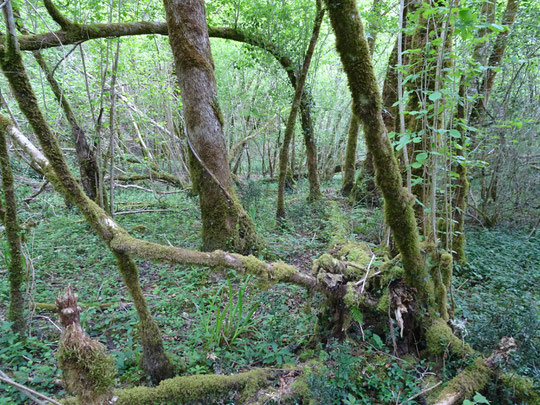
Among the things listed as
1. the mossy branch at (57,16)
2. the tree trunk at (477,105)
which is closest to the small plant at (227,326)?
the tree trunk at (477,105)

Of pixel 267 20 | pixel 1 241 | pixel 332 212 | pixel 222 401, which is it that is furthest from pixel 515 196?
pixel 1 241

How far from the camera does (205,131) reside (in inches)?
167

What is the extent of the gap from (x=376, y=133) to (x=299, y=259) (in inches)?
126

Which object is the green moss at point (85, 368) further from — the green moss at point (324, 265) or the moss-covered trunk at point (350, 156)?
the moss-covered trunk at point (350, 156)

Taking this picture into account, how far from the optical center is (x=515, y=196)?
6.18 meters

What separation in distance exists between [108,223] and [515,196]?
7834 millimetres

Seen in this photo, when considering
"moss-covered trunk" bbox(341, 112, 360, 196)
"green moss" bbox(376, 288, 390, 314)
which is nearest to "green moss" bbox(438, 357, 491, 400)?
"green moss" bbox(376, 288, 390, 314)

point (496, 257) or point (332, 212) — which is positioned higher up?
point (332, 212)

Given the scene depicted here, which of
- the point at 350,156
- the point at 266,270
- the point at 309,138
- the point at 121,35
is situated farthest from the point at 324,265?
the point at 350,156

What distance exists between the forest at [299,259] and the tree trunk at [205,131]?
3 centimetres

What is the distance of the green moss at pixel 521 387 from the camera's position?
1818 millimetres

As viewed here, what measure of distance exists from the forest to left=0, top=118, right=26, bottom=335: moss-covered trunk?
0.06 feet

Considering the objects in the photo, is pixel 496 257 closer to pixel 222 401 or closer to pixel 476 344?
pixel 476 344

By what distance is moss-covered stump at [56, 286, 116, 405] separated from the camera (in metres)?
1.15
